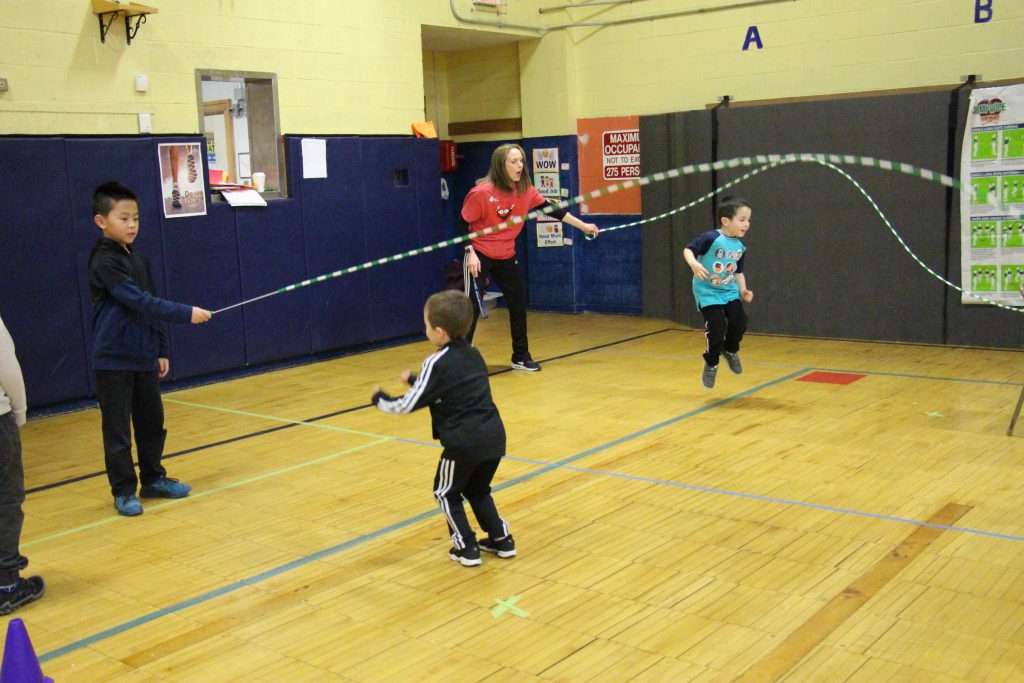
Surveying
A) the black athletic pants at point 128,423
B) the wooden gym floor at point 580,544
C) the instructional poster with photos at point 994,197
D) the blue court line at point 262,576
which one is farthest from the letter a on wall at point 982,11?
the black athletic pants at point 128,423

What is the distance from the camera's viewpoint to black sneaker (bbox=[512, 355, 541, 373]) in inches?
316

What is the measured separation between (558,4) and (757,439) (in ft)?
21.8

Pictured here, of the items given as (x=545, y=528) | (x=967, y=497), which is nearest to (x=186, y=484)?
(x=545, y=528)

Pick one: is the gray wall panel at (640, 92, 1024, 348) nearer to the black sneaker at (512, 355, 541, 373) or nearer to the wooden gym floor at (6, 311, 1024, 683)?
the wooden gym floor at (6, 311, 1024, 683)

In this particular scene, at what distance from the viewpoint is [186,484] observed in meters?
5.33

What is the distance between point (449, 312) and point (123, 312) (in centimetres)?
184

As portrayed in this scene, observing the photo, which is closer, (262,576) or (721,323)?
(262,576)

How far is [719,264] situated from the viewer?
664 centimetres

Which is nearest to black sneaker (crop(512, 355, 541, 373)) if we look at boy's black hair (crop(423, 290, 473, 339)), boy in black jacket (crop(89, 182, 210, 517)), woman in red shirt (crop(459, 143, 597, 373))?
woman in red shirt (crop(459, 143, 597, 373))

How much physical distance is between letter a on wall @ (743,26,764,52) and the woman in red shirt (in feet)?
9.75

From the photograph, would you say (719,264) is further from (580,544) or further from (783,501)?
(580,544)

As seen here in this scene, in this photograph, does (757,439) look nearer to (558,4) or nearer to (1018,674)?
(1018,674)

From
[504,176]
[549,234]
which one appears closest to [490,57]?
[549,234]

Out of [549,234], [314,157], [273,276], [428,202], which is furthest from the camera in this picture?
[549,234]
